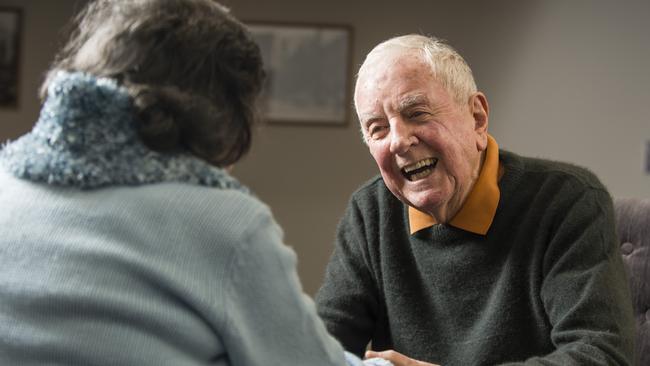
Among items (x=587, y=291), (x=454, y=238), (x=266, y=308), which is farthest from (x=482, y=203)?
(x=266, y=308)

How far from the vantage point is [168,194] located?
0.95 m

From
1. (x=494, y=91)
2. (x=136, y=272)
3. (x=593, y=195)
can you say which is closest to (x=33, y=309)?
(x=136, y=272)

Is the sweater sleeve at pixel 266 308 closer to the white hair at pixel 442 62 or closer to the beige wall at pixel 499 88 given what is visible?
the white hair at pixel 442 62

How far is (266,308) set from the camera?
97 cm

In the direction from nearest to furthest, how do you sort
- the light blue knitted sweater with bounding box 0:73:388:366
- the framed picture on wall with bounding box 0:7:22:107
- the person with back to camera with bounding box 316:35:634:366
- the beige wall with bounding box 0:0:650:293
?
the light blue knitted sweater with bounding box 0:73:388:366 < the person with back to camera with bounding box 316:35:634:366 < the beige wall with bounding box 0:0:650:293 < the framed picture on wall with bounding box 0:7:22:107

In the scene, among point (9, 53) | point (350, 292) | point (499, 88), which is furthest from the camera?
point (9, 53)

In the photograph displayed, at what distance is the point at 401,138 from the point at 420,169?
8 centimetres

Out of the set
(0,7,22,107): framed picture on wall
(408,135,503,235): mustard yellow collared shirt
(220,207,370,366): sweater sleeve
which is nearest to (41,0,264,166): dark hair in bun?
(220,207,370,366): sweater sleeve

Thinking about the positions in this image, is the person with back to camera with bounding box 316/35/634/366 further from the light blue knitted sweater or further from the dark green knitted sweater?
the light blue knitted sweater

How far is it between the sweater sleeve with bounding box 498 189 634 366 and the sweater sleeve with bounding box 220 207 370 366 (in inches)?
22.3

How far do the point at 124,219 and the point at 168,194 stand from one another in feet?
0.19

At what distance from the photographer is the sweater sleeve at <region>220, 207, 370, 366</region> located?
0.95 m

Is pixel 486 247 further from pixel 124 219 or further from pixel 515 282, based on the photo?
pixel 124 219

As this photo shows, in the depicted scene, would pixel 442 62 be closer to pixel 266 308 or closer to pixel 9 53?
pixel 266 308
